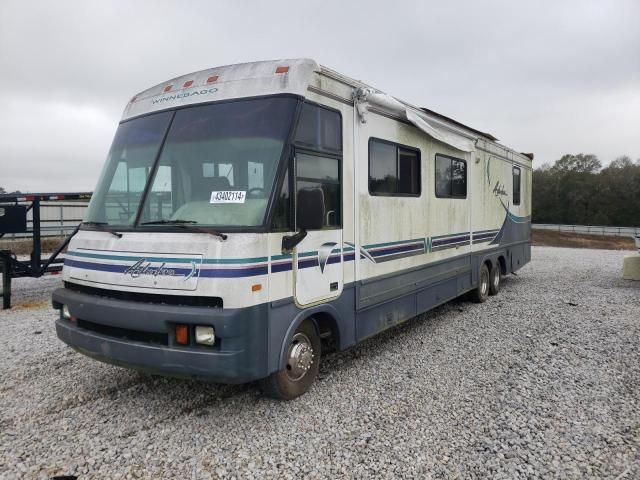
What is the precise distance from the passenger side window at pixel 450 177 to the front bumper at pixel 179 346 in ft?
12.9

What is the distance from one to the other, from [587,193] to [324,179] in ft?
154

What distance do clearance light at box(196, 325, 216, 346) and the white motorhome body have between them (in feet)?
0.04

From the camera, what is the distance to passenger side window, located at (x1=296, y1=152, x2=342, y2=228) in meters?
3.99

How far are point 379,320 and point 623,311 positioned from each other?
5.08 meters

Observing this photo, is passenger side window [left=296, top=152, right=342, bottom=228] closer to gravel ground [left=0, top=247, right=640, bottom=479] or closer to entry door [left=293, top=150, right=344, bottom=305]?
entry door [left=293, top=150, right=344, bottom=305]

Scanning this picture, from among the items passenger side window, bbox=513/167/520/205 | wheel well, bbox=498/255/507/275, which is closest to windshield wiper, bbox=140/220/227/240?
wheel well, bbox=498/255/507/275

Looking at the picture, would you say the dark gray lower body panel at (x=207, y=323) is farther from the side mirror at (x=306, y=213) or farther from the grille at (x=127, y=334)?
the side mirror at (x=306, y=213)

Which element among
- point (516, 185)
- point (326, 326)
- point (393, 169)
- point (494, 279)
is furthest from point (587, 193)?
point (326, 326)

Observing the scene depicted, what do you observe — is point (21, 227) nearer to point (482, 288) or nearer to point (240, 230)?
point (240, 230)

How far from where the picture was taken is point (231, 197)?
3709 mm

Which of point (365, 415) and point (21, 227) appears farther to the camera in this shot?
point (21, 227)

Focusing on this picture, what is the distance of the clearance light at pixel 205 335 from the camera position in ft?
11.3

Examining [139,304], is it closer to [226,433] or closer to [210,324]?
[210,324]

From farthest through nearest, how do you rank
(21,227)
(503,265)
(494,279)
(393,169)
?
(503,265) → (494,279) → (21,227) → (393,169)
